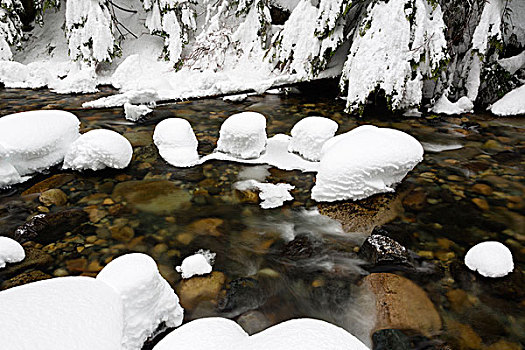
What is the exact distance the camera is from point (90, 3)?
316 inches

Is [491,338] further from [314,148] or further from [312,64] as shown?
[312,64]

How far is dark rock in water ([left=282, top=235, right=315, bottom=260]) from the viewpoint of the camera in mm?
2812

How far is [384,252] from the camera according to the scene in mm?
2688

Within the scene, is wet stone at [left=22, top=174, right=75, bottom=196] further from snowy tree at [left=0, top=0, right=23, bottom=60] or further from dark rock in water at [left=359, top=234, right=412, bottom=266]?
snowy tree at [left=0, top=0, right=23, bottom=60]

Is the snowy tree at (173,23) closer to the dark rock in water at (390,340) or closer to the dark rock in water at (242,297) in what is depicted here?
the dark rock in water at (242,297)

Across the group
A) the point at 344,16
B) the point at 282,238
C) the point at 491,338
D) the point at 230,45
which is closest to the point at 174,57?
the point at 230,45

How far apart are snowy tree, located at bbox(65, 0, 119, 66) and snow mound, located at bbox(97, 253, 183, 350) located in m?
7.55

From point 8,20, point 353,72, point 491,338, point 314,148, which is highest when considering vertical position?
point 8,20

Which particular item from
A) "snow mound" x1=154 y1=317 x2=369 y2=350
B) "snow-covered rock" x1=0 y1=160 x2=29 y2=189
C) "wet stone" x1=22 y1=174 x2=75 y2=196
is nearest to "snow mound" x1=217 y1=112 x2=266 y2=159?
"wet stone" x1=22 y1=174 x2=75 y2=196

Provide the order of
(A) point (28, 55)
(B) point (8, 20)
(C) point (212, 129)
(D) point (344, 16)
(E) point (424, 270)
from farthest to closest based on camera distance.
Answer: (A) point (28, 55), (B) point (8, 20), (D) point (344, 16), (C) point (212, 129), (E) point (424, 270)

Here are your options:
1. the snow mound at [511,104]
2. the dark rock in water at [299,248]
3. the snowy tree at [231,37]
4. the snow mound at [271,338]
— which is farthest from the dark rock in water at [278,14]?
the snow mound at [271,338]

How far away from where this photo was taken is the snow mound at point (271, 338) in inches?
49.2

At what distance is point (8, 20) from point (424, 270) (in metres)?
10.5

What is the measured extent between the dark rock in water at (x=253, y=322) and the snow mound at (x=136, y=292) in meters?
0.51
